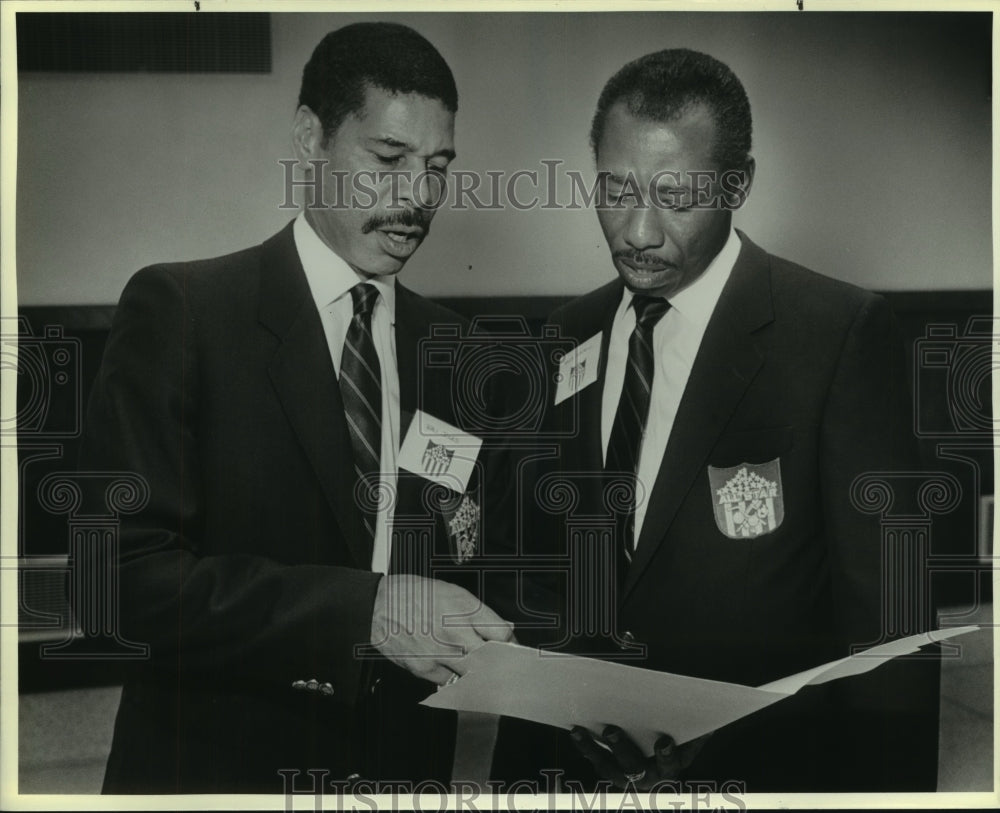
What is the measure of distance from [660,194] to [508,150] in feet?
1.08

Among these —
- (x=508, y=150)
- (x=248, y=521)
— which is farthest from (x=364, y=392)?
(x=508, y=150)

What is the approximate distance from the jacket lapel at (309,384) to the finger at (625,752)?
1.96 feet

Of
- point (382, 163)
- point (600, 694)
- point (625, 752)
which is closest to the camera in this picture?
point (600, 694)

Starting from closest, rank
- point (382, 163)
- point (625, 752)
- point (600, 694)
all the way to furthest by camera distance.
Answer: point (600, 694) < point (625, 752) < point (382, 163)

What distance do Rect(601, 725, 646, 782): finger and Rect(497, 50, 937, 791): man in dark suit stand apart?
31mm

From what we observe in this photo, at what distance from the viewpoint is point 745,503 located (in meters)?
2.05

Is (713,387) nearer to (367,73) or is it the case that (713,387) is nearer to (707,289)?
(707,289)

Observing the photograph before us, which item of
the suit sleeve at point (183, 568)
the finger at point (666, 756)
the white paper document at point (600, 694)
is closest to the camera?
the white paper document at point (600, 694)

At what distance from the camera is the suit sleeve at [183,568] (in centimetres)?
205

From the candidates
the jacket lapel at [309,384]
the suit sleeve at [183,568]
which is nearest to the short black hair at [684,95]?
the jacket lapel at [309,384]

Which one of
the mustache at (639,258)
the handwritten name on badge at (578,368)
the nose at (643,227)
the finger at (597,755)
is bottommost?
the finger at (597,755)

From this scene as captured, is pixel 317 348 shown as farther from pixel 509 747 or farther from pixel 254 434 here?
pixel 509 747

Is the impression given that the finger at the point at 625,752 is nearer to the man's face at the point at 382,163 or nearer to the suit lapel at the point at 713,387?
the suit lapel at the point at 713,387

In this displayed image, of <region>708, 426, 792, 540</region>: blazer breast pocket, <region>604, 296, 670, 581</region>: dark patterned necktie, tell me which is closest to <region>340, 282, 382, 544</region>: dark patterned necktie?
<region>604, 296, 670, 581</region>: dark patterned necktie
